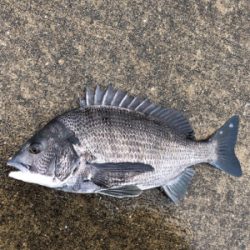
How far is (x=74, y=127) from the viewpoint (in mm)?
2301

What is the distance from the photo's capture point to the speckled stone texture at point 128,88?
2494 mm

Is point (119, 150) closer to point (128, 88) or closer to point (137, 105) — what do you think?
point (137, 105)

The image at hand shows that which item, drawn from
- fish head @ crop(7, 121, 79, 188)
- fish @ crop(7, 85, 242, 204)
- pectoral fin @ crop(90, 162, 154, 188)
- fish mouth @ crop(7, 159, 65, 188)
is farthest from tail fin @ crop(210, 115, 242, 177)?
fish mouth @ crop(7, 159, 65, 188)

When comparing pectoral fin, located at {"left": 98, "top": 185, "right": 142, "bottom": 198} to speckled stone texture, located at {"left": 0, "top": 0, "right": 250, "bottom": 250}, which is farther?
speckled stone texture, located at {"left": 0, "top": 0, "right": 250, "bottom": 250}

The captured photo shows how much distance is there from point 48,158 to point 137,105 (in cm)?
57

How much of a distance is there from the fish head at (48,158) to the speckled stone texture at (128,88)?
0.89ft

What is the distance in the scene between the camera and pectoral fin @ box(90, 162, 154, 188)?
7.48 ft

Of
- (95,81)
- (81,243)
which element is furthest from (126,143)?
(81,243)

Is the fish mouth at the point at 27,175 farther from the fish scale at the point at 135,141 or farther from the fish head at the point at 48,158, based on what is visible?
the fish scale at the point at 135,141

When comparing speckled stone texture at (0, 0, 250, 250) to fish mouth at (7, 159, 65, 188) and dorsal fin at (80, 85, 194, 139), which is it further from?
fish mouth at (7, 159, 65, 188)

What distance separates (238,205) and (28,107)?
1343 mm

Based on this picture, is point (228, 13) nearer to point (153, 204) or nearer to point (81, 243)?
point (153, 204)

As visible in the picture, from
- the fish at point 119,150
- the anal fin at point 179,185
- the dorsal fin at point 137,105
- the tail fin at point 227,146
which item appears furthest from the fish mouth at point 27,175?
the tail fin at point 227,146

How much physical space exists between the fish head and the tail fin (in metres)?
0.82
